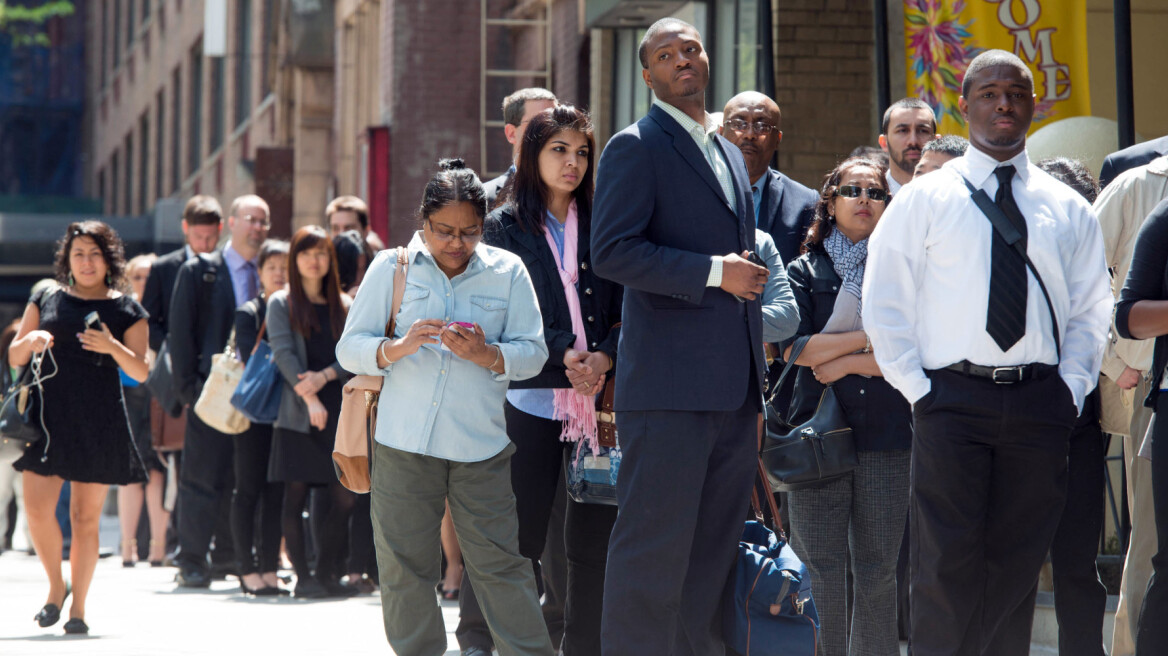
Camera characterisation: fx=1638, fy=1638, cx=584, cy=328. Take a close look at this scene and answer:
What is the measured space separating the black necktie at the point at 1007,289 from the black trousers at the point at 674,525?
0.84m

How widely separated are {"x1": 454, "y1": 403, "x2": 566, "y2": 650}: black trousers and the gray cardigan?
146 inches

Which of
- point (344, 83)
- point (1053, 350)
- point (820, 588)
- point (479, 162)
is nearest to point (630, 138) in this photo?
point (1053, 350)

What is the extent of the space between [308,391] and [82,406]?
1.53 metres

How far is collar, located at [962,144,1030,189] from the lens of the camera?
5.11 m

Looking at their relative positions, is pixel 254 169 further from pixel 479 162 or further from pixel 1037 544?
pixel 1037 544

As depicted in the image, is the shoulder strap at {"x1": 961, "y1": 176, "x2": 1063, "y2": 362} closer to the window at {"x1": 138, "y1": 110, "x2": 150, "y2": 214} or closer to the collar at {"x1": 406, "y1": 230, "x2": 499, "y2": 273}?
the collar at {"x1": 406, "y1": 230, "x2": 499, "y2": 273}

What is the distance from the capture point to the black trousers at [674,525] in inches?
204

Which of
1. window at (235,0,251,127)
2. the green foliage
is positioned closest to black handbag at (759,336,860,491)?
window at (235,0,251,127)

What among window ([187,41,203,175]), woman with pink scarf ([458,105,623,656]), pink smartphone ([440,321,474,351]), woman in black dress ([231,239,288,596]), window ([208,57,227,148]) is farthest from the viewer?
window ([187,41,203,175])

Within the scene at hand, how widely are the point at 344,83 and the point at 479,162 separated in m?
4.44

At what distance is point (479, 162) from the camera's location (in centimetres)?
1958

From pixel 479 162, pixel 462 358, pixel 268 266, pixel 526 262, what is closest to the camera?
pixel 462 358

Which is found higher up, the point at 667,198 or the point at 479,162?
the point at 479,162

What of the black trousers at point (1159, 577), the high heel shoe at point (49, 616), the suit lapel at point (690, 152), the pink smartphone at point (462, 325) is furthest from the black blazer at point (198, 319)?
the black trousers at point (1159, 577)
